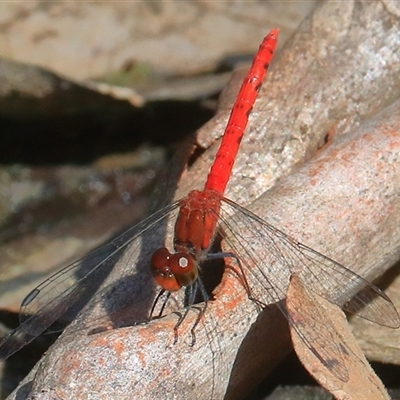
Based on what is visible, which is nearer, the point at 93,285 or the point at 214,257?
the point at 214,257

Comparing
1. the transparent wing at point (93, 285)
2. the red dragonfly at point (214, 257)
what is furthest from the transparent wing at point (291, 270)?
the transparent wing at point (93, 285)

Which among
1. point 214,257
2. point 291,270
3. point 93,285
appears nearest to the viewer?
point 291,270

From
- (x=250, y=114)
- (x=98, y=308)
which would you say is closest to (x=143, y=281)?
(x=98, y=308)

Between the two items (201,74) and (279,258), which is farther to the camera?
(201,74)

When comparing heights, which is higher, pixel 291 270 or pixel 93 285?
pixel 291 270

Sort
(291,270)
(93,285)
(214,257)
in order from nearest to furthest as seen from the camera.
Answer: (291,270)
(214,257)
(93,285)

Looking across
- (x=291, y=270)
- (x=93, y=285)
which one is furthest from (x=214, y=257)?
(x=93, y=285)

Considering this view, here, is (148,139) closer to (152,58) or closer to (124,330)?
→ (152,58)

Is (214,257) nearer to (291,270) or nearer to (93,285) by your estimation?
(291,270)
